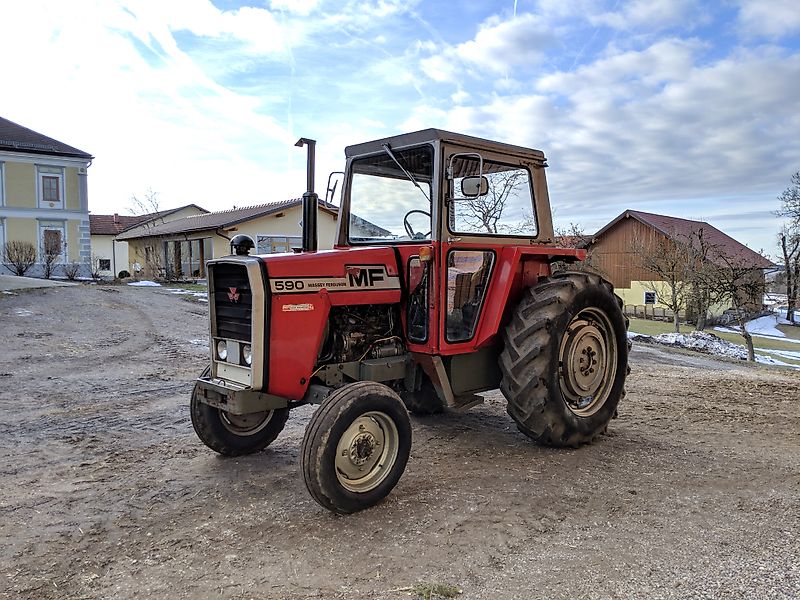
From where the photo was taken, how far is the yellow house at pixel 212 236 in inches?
1077

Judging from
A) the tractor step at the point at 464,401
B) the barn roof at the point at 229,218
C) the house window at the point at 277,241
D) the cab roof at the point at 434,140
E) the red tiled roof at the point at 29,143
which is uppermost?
the red tiled roof at the point at 29,143

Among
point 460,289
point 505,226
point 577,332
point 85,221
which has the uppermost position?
point 85,221

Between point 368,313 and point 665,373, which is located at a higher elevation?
point 368,313

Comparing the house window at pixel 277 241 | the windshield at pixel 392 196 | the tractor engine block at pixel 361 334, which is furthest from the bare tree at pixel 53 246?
the tractor engine block at pixel 361 334

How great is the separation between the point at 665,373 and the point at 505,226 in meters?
4.94

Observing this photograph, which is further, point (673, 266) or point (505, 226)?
point (673, 266)

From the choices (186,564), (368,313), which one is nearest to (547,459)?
(368,313)

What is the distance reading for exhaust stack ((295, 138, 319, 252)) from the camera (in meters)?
4.16

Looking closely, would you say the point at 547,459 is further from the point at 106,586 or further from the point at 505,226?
the point at 106,586

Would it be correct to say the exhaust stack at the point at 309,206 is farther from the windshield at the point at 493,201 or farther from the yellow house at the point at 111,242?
the yellow house at the point at 111,242

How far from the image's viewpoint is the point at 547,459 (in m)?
4.64

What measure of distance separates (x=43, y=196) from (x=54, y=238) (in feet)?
6.53

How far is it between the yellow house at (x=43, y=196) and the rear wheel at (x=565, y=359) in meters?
28.1

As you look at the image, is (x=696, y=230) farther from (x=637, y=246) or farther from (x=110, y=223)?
(x=110, y=223)
